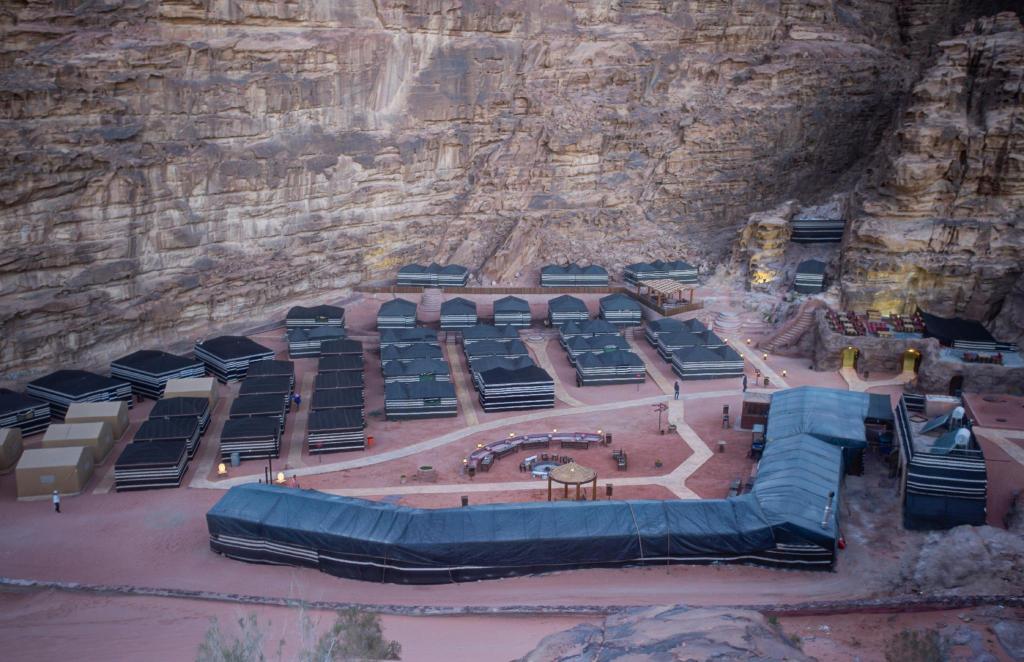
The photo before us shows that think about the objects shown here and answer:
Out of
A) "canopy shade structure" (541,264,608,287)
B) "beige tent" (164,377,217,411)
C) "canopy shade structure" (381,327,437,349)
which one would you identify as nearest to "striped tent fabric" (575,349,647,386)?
"canopy shade structure" (381,327,437,349)

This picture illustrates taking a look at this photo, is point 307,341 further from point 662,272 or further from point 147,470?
point 662,272

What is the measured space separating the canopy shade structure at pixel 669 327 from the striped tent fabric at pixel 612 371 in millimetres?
4203

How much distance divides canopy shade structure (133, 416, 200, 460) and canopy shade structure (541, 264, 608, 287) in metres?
23.0

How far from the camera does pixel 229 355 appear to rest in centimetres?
3819

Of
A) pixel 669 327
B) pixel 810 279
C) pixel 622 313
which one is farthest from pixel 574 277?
pixel 810 279

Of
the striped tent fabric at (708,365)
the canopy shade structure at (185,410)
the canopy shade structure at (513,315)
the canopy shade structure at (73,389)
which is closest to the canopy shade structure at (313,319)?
the canopy shade structure at (513,315)

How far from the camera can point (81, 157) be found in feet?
121

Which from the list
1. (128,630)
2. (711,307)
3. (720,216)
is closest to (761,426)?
(711,307)

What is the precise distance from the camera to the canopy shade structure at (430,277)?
160 feet

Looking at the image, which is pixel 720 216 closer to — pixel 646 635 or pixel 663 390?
pixel 663 390

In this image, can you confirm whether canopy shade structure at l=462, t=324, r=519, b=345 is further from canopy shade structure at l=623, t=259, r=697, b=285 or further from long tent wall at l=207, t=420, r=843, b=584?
long tent wall at l=207, t=420, r=843, b=584

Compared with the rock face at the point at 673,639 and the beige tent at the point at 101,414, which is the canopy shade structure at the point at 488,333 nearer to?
the beige tent at the point at 101,414

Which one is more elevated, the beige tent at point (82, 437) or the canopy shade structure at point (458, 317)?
the canopy shade structure at point (458, 317)

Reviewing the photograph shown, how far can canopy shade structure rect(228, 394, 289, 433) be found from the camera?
1273 inches
